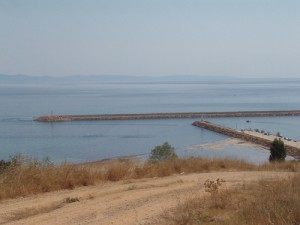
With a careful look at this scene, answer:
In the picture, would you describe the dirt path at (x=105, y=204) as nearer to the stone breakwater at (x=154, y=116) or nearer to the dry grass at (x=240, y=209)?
the dry grass at (x=240, y=209)

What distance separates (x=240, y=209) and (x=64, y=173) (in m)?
4.81

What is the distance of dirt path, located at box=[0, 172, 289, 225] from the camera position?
7355 millimetres

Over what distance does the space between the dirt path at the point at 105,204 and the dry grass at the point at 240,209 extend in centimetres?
45

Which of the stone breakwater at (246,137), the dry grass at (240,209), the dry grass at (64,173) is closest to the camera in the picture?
the dry grass at (240,209)

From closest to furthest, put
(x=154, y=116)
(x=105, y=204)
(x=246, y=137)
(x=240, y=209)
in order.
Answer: (x=240, y=209) < (x=105, y=204) < (x=246, y=137) < (x=154, y=116)

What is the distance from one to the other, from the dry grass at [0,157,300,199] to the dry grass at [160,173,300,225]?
3433 mm

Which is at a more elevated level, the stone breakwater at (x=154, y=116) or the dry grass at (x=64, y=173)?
the dry grass at (x=64, y=173)

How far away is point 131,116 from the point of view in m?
106

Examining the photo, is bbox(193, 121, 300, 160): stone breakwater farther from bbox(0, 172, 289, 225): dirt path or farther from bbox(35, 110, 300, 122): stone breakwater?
bbox(0, 172, 289, 225): dirt path

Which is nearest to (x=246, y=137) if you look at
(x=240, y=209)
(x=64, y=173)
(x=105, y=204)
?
(x=64, y=173)

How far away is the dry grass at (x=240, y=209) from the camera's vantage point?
5949 millimetres

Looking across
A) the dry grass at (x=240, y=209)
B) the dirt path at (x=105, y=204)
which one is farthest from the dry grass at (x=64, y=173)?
the dry grass at (x=240, y=209)

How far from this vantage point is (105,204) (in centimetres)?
852

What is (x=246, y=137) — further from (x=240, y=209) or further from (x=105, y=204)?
(x=240, y=209)
